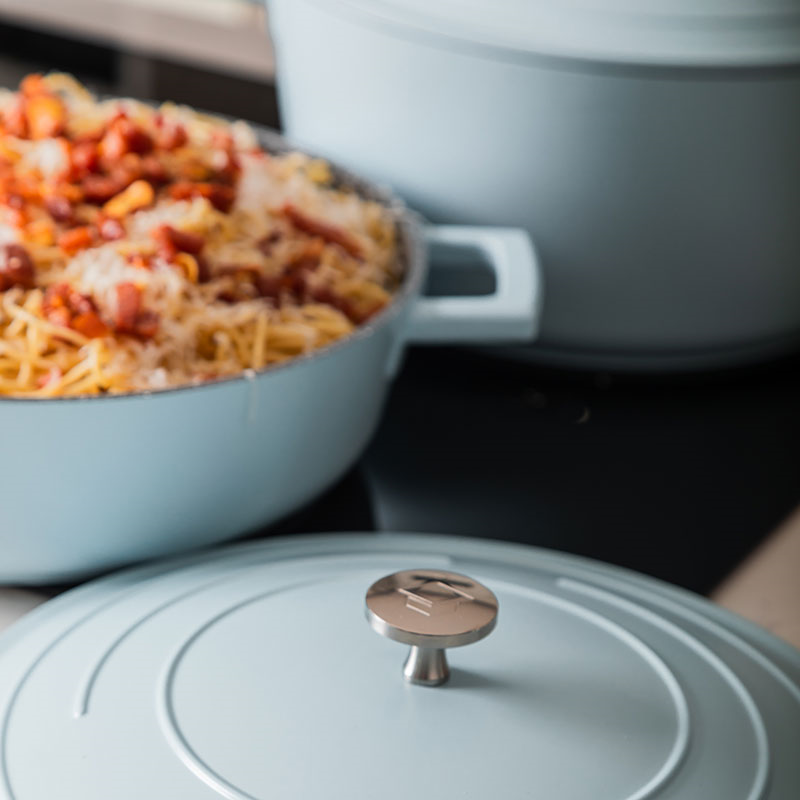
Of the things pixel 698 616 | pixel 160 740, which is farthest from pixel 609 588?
pixel 160 740

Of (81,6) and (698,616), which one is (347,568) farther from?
(81,6)

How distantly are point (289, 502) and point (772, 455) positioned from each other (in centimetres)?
43

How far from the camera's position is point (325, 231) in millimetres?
906

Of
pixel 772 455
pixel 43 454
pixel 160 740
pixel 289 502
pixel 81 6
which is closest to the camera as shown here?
pixel 160 740

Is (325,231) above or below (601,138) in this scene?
below

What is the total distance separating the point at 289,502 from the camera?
0.76 meters

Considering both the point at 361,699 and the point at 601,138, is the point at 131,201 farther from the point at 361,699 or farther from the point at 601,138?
the point at 361,699

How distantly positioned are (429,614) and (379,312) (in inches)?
13.2

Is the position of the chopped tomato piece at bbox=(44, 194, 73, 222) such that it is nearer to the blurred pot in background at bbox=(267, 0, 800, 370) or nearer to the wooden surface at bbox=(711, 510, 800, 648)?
the blurred pot in background at bbox=(267, 0, 800, 370)

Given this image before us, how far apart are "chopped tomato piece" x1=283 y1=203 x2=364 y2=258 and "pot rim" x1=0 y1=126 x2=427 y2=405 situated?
0.04m

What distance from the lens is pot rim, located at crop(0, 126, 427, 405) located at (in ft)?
2.04

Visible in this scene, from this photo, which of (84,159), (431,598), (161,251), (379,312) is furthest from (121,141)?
(431,598)

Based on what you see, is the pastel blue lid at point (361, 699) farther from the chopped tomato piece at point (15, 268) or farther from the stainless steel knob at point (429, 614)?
the chopped tomato piece at point (15, 268)

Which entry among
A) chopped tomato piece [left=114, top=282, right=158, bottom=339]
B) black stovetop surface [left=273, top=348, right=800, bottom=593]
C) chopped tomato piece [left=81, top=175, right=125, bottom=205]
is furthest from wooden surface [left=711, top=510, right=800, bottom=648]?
chopped tomato piece [left=81, top=175, right=125, bottom=205]
